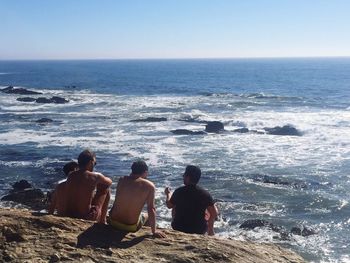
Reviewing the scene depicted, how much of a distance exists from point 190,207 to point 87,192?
5.26ft

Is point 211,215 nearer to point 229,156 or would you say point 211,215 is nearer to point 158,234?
point 158,234

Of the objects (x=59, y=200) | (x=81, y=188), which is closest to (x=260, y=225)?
(x=59, y=200)

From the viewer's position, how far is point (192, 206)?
24.9ft

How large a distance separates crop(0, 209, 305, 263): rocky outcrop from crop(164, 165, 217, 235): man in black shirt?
19.1 inches

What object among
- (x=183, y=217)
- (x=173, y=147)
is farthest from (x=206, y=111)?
(x=183, y=217)

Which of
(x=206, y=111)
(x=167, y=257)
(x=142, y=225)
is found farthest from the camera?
(x=206, y=111)

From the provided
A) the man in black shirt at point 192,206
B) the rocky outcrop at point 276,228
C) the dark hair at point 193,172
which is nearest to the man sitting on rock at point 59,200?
the man in black shirt at point 192,206

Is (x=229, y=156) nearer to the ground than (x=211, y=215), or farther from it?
nearer to the ground

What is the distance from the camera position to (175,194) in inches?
299

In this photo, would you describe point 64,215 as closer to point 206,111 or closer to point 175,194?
point 175,194

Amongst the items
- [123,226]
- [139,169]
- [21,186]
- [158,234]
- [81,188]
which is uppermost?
[139,169]

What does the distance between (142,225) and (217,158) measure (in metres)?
19.9

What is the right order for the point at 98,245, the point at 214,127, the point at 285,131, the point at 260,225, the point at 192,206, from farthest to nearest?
the point at 214,127, the point at 285,131, the point at 260,225, the point at 192,206, the point at 98,245

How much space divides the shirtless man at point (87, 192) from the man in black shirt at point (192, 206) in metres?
1.10
